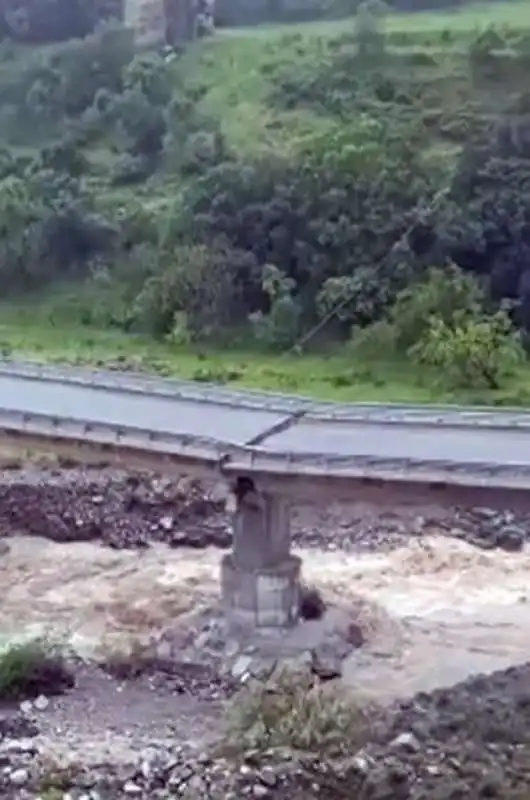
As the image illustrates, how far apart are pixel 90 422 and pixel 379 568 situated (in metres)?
7.89

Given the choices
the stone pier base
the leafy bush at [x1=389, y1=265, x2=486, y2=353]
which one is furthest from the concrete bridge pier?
the leafy bush at [x1=389, y1=265, x2=486, y2=353]

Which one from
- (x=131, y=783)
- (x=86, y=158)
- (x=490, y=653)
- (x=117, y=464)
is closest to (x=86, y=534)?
(x=117, y=464)

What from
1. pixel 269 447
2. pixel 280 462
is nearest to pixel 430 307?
pixel 269 447

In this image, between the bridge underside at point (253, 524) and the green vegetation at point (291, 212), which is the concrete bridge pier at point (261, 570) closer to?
the bridge underside at point (253, 524)

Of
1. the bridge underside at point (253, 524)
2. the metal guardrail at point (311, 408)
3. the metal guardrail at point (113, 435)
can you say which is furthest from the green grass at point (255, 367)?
the bridge underside at point (253, 524)

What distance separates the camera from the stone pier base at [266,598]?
32375 millimetres

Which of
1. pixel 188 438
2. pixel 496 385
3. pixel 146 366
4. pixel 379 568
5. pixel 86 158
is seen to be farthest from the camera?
pixel 86 158

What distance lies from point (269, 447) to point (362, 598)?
5114 millimetres

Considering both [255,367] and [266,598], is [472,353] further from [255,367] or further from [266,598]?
[266,598]

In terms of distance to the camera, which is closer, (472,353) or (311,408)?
(311,408)

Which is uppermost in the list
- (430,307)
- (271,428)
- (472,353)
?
(430,307)

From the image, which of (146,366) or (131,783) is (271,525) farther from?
(146,366)

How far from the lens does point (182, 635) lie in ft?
106

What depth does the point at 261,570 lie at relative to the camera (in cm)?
3247
